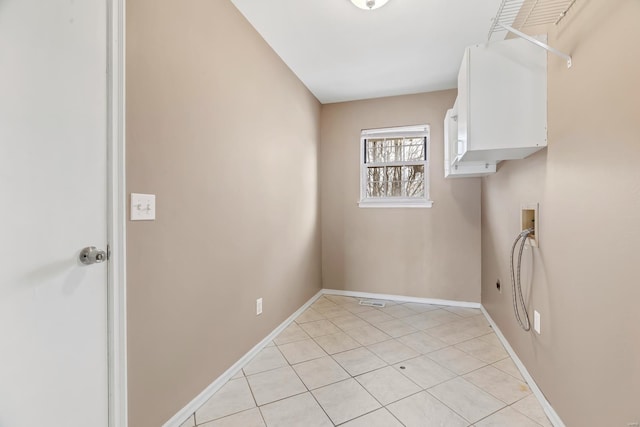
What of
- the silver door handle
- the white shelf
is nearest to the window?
the white shelf

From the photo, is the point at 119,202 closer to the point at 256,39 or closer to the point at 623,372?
the point at 256,39

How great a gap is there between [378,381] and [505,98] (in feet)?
6.23

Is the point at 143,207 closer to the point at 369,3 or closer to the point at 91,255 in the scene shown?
the point at 91,255

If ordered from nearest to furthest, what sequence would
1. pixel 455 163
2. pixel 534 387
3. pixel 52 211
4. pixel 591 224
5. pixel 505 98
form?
1. pixel 52 211
2. pixel 591 224
3. pixel 505 98
4. pixel 534 387
5. pixel 455 163

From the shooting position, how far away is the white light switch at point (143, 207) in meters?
1.30

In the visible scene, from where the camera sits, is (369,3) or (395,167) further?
(395,167)

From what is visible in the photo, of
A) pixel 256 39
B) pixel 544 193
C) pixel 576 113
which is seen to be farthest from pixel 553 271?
pixel 256 39

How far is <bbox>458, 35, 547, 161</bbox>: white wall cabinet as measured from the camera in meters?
1.62

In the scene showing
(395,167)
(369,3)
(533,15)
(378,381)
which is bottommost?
(378,381)

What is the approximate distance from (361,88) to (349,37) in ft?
3.33

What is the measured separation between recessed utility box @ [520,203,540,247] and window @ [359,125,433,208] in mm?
1557

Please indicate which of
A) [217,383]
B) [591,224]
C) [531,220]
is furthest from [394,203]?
[217,383]

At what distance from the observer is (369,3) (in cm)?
195

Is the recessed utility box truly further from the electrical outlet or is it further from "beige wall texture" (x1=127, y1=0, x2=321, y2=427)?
"beige wall texture" (x1=127, y1=0, x2=321, y2=427)
